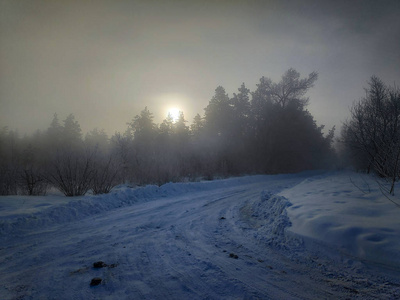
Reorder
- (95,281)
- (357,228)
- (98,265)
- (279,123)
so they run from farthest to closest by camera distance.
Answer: (279,123), (357,228), (98,265), (95,281)

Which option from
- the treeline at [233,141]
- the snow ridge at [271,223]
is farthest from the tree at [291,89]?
the snow ridge at [271,223]

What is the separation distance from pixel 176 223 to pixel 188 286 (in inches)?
116

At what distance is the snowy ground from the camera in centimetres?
246

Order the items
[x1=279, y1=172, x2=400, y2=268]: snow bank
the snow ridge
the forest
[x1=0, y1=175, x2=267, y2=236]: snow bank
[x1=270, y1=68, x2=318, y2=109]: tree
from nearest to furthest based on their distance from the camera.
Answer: [x1=279, y1=172, x2=400, y2=268]: snow bank
the snow ridge
[x1=0, y1=175, x2=267, y2=236]: snow bank
the forest
[x1=270, y1=68, x2=318, y2=109]: tree

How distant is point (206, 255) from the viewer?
344cm

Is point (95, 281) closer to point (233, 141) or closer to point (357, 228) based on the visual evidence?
point (357, 228)

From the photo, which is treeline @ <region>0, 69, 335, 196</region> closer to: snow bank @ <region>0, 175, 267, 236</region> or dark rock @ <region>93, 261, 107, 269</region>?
snow bank @ <region>0, 175, 267, 236</region>

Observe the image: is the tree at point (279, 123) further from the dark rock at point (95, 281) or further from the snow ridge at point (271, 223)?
the dark rock at point (95, 281)

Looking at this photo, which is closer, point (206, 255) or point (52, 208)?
point (206, 255)

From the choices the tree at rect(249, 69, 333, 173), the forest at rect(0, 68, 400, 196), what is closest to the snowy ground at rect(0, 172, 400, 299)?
the forest at rect(0, 68, 400, 196)

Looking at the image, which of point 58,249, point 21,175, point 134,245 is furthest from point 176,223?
point 21,175

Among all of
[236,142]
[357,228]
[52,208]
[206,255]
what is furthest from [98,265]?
[236,142]

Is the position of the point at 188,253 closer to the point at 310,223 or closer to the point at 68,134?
the point at 310,223

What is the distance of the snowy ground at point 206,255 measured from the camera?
2.46m
